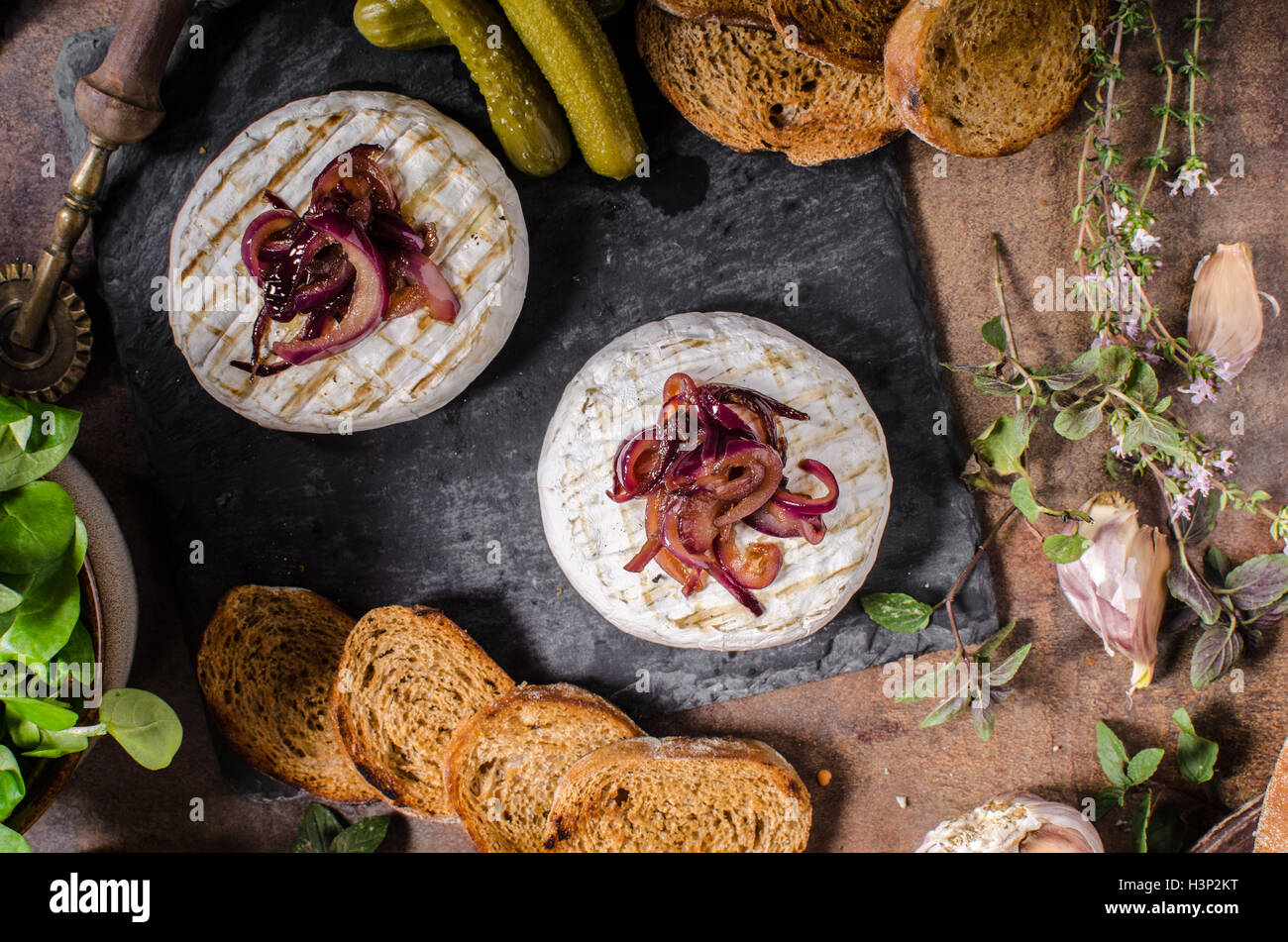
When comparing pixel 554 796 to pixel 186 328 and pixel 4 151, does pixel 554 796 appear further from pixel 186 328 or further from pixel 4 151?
pixel 4 151

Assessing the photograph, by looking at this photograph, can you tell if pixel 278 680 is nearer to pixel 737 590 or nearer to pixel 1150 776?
pixel 737 590

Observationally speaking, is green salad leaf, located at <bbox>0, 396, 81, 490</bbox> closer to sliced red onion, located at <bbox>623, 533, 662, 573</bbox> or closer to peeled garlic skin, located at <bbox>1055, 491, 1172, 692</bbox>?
sliced red onion, located at <bbox>623, 533, 662, 573</bbox>

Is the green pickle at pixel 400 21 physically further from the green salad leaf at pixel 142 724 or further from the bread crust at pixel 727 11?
the green salad leaf at pixel 142 724

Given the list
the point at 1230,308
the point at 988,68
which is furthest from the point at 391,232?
the point at 1230,308

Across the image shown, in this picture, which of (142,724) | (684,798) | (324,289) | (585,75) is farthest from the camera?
(684,798)

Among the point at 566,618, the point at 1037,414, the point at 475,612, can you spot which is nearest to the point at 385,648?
the point at 475,612

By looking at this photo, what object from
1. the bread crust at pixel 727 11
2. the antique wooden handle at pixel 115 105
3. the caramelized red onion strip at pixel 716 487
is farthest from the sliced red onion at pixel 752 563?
the antique wooden handle at pixel 115 105

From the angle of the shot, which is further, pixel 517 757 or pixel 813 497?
pixel 517 757
